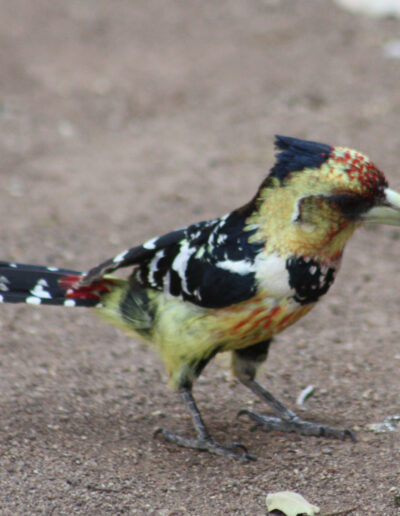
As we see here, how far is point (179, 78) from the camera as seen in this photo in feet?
30.9

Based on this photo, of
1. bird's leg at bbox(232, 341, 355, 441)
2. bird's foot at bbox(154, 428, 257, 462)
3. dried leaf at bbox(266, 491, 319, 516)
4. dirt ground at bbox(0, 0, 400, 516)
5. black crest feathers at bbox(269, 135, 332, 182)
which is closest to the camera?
dried leaf at bbox(266, 491, 319, 516)

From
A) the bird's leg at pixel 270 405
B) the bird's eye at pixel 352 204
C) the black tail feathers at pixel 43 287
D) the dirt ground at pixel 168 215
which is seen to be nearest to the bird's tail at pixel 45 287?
the black tail feathers at pixel 43 287

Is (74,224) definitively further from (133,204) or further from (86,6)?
(86,6)

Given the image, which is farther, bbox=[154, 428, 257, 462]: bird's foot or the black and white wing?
bbox=[154, 428, 257, 462]: bird's foot

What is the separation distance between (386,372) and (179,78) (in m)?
5.71

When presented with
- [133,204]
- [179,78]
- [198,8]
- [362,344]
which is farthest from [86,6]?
[362,344]

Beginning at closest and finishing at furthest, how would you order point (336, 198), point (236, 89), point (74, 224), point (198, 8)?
point (336, 198) < point (74, 224) < point (236, 89) < point (198, 8)

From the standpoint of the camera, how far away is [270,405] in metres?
4.08

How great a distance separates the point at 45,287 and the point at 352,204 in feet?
4.99

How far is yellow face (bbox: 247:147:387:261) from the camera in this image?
338 cm

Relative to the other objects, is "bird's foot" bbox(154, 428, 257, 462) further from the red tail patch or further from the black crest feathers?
the black crest feathers

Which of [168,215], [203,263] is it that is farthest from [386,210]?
[168,215]

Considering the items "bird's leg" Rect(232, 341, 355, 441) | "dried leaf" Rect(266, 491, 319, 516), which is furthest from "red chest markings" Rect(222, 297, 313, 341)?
"dried leaf" Rect(266, 491, 319, 516)

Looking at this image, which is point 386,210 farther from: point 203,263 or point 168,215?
point 168,215
